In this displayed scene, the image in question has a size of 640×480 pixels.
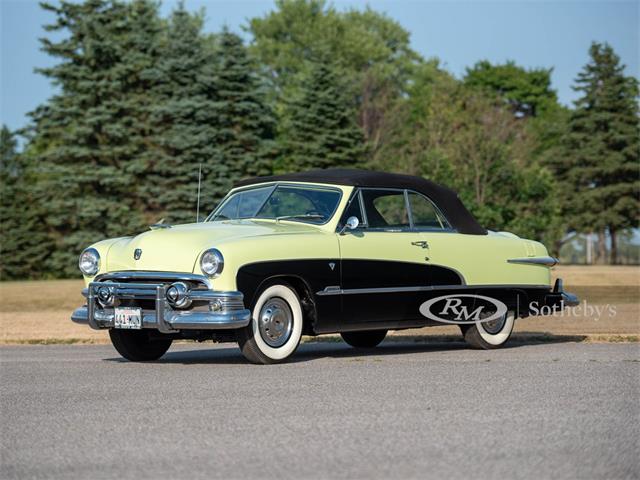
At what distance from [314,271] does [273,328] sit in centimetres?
68

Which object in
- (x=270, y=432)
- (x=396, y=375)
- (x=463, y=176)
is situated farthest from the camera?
(x=463, y=176)

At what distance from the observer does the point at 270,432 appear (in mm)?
6832

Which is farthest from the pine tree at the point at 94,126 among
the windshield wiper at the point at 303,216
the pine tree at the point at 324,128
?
the windshield wiper at the point at 303,216

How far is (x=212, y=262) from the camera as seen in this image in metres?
10.8

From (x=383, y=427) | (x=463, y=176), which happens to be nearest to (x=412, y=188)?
(x=383, y=427)

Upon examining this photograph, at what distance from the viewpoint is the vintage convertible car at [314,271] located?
428 inches

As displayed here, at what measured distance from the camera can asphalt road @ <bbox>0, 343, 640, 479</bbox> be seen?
229 inches

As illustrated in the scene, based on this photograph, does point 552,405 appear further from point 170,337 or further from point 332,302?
point 170,337

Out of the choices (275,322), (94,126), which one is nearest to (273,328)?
(275,322)

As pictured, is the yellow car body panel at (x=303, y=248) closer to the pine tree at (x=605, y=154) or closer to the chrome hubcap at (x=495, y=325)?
the chrome hubcap at (x=495, y=325)

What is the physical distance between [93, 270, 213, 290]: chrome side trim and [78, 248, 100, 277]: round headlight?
11.6 inches

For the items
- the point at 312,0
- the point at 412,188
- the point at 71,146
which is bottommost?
the point at 412,188

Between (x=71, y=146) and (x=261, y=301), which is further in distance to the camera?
(x=71, y=146)

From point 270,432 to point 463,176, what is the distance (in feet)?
155
